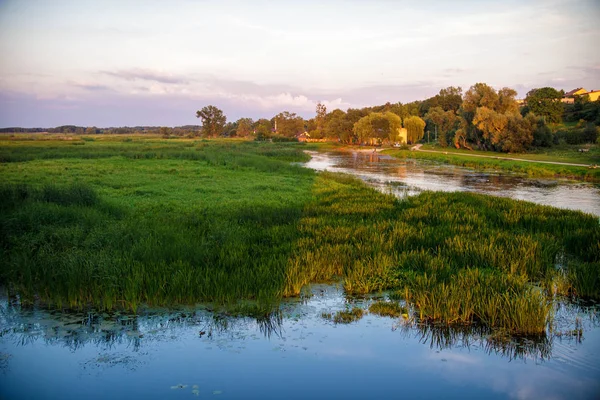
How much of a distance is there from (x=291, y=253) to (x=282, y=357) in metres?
3.99

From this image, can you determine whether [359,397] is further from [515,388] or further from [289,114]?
[289,114]

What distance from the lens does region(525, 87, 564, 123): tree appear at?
7794 centimetres

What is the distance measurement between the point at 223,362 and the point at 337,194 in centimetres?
1565

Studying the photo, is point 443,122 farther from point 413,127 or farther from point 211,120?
point 211,120

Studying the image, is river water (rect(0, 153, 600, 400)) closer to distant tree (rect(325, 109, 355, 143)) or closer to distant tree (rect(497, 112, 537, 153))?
distant tree (rect(497, 112, 537, 153))

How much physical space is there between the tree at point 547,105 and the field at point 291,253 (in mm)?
70682

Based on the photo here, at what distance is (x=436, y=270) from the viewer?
9500 mm

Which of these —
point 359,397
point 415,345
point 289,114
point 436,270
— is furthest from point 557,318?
point 289,114

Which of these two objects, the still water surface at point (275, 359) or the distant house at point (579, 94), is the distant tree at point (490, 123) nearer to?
the distant house at point (579, 94)

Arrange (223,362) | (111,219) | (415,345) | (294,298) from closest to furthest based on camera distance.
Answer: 1. (223,362)
2. (415,345)
3. (294,298)
4. (111,219)

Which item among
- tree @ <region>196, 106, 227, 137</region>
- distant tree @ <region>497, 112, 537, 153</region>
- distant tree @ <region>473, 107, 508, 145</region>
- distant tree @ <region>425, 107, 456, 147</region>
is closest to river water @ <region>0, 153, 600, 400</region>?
distant tree @ <region>497, 112, 537, 153</region>

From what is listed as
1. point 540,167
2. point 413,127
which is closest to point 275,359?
point 540,167

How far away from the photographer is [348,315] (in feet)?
26.8

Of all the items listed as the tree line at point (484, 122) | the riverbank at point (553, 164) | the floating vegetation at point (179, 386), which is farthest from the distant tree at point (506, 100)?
the floating vegetation at point (179, 386)
